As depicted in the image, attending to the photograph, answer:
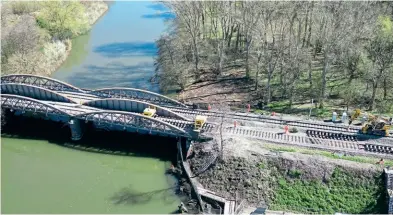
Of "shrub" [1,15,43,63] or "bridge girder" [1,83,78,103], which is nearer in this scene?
"bridge girder" [1,83,78,103]

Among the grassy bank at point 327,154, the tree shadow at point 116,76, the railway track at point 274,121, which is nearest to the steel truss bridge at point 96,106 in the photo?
the railway track at point 274,121

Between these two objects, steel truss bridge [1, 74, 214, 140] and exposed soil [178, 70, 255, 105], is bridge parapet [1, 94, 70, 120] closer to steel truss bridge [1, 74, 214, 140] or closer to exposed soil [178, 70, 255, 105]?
steel truss bridge [1, 74, 214, 140]

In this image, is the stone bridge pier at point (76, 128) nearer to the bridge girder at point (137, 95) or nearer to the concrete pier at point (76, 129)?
the concrete pier at point (76, 129)

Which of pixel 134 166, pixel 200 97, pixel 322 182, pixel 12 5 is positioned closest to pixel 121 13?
pixel 12 5

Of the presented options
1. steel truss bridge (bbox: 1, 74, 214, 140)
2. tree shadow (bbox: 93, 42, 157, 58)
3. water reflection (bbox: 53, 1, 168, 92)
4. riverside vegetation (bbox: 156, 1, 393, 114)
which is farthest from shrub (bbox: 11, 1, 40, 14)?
steel truss bridge (bbox: 1, 74, 214, 140)

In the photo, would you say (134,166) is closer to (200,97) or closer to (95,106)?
(95,106)

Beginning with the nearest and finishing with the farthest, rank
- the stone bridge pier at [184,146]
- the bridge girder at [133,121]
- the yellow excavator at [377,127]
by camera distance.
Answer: the yellow excavator at [377,127] < the stone bridge pier at [184,146] < the bridge girder at [133,121]
